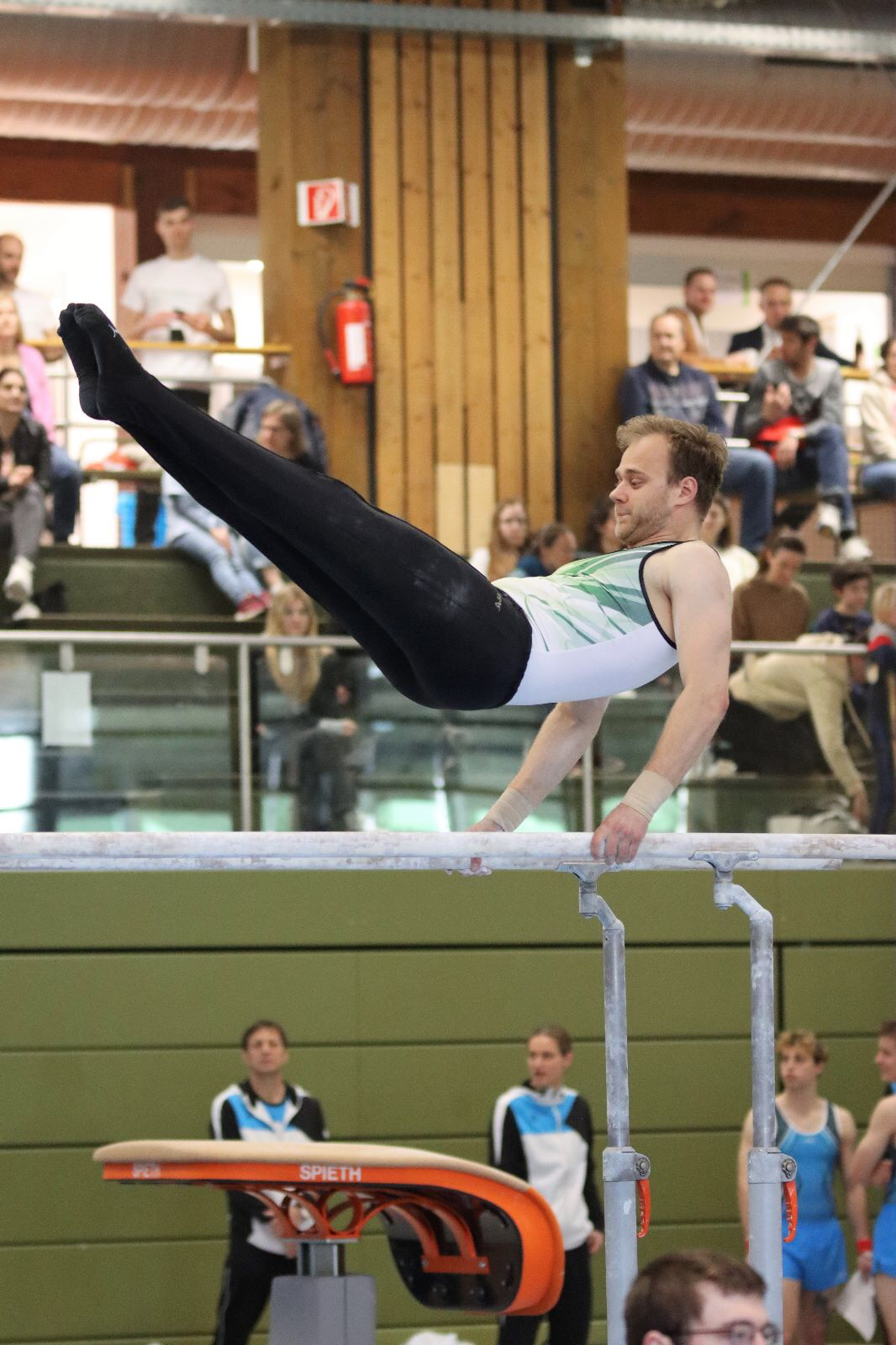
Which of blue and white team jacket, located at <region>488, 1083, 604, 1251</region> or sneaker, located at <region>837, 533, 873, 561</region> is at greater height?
sneaker, located at <region>837, 533, 873, 561</region>

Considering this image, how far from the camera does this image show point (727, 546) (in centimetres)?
795

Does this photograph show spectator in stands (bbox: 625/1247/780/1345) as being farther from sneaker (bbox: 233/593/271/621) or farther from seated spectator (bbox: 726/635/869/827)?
sneaker (bbox: 233/593/271/621)

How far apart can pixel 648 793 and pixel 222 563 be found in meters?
4.96

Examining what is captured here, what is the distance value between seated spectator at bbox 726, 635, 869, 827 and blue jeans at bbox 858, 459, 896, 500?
1.97 m

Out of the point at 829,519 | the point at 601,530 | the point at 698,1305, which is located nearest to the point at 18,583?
the point at 601,530

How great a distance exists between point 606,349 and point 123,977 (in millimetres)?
4401

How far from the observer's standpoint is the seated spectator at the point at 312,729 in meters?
6.84

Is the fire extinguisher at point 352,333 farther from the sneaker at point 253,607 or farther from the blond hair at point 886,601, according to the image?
the blond hair at point 886,601

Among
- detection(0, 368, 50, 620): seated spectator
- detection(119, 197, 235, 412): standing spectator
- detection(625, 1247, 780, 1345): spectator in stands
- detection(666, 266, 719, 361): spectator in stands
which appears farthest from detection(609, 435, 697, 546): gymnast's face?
detection(666, 266, 719, 361): spectator in stands

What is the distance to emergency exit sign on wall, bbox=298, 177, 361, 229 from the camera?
921 centimetres

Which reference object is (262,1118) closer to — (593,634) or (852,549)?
(593,634)

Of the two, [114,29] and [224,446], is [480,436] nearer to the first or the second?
[114,29]

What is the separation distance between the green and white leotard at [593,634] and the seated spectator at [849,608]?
4504mm

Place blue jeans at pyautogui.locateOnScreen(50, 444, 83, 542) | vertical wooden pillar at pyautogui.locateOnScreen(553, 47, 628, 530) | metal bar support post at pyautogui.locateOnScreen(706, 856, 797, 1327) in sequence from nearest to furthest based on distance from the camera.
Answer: metal bar support post at pyautogui.locateOnScreen(706, 856, 797, 1327)
blue jeans at pyautogui.locateOnScreen(50, 444, 83, 542)
vertical wooden pillar at pyautogui.locateOnScreen(553, 47, 628, 530)
